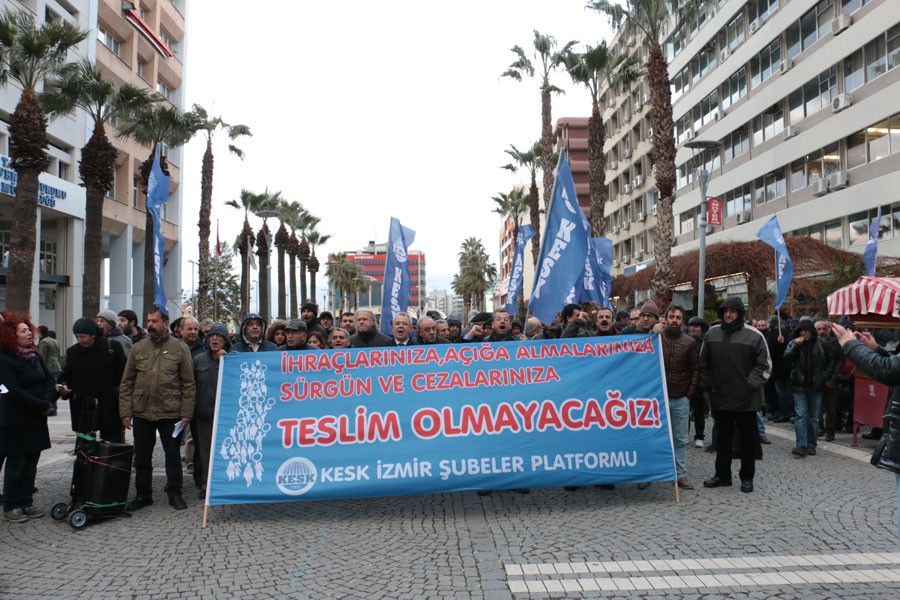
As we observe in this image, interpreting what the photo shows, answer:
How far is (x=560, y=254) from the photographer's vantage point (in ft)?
28.2

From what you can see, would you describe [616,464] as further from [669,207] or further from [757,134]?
[757,134]

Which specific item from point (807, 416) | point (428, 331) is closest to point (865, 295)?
point (807, 416)

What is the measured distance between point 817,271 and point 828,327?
15.6 metres

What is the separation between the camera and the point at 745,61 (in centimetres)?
3347

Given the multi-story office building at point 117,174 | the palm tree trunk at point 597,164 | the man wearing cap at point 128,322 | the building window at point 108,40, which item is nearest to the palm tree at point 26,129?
the multi-story office building at point 117,174

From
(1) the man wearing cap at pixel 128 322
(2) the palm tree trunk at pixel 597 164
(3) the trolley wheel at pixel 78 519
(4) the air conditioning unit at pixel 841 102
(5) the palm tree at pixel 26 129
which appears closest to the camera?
(3) the trolley wheel at pixel 78 519

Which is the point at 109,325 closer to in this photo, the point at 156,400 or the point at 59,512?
the point at 156,400

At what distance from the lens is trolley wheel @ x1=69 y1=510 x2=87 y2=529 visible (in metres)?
5.73

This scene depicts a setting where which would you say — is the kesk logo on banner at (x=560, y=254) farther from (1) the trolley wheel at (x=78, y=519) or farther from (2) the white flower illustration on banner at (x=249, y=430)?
(1) the trolley wheel at (x=78, y=519)

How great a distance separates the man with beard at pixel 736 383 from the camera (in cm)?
681

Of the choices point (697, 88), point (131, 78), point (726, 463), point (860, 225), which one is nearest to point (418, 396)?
point (726, 463)

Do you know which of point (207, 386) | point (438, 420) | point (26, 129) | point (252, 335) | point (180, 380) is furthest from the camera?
point (26, 129)

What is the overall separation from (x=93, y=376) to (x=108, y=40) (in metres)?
34.1

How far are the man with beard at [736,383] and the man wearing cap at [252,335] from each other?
4.73 m
